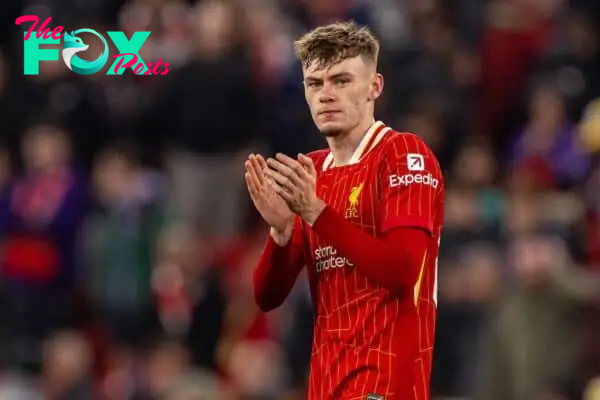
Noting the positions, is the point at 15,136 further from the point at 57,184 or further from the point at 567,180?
the point at 567,180

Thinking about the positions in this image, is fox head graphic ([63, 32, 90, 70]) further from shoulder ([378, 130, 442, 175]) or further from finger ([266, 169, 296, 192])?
finger ([266, 169, 296, 192])

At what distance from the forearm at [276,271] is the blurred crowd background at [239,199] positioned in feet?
17.9

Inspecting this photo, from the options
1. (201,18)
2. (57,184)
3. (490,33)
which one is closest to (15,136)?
(57,184)

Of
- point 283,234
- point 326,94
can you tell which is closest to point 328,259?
point 283,234

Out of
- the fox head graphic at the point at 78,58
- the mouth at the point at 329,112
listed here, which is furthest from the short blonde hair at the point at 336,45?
the fox head graphic at the point at 78,58

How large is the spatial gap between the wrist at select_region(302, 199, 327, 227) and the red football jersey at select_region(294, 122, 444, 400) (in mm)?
303

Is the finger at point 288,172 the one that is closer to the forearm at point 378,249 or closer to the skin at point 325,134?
the skin at point 325,134

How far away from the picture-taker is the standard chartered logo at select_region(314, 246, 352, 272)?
273 inches

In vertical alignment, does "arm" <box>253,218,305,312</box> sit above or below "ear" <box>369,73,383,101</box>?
below

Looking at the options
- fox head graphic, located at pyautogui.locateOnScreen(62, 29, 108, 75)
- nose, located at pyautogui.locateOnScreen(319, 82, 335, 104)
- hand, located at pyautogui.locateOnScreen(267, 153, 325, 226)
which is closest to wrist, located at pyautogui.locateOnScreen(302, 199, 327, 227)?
hand, located at pyautogui.locateOnScreen(267, 153, 325, 226)

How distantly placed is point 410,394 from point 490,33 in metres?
10.2

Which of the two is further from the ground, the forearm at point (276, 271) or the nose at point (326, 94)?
the nose at point (326, 94)

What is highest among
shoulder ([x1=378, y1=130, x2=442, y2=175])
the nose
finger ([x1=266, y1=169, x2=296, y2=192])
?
the nose

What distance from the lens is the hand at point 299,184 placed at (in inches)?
259
